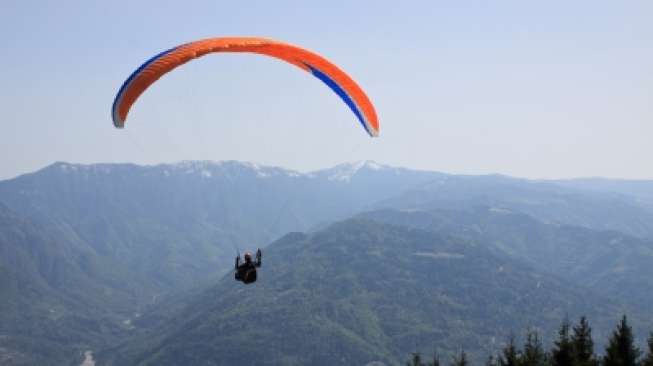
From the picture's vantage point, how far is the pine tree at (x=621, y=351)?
43344mm

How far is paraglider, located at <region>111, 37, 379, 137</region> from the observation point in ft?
74.3

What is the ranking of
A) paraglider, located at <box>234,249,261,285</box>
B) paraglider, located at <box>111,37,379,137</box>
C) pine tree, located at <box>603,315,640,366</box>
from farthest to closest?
pine tree, located at <box>603,315,640,366</box> → paraglider, located at <box>234,249,261,285</box> → paraglider, located at <box>111,37,379,137</box>

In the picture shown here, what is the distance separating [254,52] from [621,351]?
1370 inches

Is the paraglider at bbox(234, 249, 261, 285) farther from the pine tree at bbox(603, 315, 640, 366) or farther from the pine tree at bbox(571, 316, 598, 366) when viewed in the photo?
the pine tree at bbox(603, 315, 640, 366)

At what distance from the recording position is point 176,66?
22.3 meters

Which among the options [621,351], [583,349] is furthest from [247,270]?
[621,351]

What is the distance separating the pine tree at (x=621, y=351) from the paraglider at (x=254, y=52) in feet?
89.2

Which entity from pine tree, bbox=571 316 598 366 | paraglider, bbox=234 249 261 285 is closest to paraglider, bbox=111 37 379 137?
paraglider, bbox=234 249 261 285

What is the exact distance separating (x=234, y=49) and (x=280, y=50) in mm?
3166

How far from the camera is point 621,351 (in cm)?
4459

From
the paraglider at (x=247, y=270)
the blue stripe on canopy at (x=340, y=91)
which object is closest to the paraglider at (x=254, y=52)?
the blue stripe on canopy at (x=340, y=91)

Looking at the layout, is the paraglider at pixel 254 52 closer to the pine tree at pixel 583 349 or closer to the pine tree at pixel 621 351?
the pine tree at pixel 583 349

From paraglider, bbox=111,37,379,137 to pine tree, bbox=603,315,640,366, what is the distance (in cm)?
2718

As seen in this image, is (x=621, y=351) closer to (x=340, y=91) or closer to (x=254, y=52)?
(x=340, y=91)
